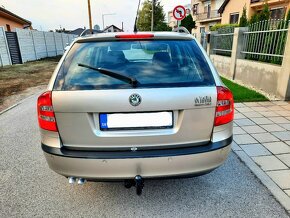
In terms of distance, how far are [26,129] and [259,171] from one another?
158 inches

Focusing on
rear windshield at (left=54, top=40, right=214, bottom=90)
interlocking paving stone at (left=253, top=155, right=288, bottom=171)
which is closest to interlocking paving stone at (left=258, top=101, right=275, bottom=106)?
interlocking paving stone at (left=253, top=155, right=288, bottom=171)

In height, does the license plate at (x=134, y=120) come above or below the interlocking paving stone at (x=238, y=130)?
above

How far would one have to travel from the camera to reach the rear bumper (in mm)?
1983

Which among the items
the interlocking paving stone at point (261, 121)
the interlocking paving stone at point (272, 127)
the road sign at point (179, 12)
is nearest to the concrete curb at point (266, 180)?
the interlocking paving stone at point (272, 127)

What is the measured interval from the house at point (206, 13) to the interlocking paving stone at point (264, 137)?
1479 inches

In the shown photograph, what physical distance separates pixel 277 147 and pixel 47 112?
3237 millimetres

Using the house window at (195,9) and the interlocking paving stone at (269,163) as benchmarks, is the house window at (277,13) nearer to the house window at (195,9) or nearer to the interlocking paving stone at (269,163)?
the house window at (195,9)

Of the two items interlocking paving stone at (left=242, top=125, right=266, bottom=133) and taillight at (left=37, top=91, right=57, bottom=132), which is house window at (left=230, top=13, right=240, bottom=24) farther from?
taillight at (left=37, top=91, right=57, bottom=132)

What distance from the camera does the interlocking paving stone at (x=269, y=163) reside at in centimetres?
303

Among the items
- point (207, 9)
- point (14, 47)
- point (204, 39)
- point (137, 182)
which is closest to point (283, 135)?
point (137, 182)

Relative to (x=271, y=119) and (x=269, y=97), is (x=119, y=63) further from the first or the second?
(x=269, y=97)

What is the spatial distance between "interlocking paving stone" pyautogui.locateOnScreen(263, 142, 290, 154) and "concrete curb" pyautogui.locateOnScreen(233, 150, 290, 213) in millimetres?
459

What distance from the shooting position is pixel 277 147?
11.7 ft

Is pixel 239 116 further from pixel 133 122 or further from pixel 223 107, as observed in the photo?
pixel 133 122
